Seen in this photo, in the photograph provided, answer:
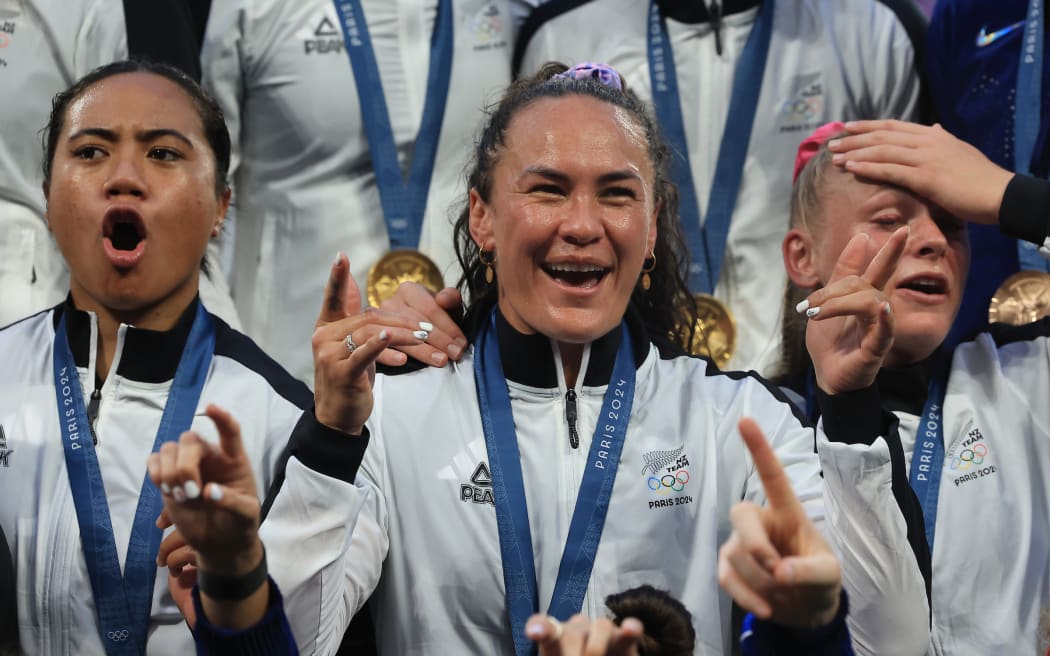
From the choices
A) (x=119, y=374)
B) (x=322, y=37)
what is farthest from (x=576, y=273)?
(x=322, y=37)

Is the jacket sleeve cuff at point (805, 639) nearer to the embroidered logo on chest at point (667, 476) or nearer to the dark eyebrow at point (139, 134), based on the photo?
the embroidered logo on chest at point (667, 476)

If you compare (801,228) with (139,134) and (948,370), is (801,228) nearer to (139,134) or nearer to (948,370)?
(948,370)

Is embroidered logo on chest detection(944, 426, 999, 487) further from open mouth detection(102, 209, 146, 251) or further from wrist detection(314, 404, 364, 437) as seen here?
open mouth detection(102, 209, 146, 251)

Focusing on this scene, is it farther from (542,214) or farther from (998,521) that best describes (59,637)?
(998,521)

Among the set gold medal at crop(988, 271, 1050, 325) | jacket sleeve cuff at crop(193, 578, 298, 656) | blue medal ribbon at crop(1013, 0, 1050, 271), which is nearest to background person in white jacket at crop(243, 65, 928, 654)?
jacket sleeve cuff at crop(193, 578, 298, 656)

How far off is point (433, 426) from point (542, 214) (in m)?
0.54

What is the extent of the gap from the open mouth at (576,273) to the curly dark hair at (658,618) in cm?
71

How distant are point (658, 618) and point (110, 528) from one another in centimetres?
116

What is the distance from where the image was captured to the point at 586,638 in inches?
91.3

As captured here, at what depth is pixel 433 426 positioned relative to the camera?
312cm

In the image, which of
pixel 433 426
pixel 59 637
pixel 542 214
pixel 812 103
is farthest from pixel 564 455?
pixel 812 103

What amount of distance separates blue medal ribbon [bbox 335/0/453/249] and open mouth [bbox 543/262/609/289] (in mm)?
1210

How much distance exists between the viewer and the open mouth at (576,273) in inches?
124

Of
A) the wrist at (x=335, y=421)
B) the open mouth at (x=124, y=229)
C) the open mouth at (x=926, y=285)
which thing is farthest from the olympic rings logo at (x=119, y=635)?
the open mouth at (x=926, y=285)
